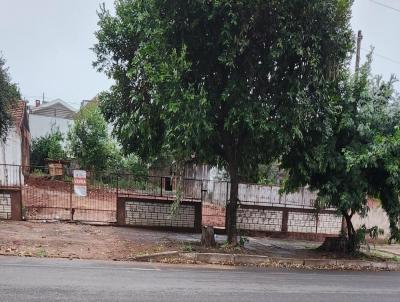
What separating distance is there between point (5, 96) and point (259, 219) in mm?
10619

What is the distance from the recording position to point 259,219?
17062 millimetres

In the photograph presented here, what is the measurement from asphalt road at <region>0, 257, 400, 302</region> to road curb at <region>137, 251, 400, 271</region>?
815 millimetres

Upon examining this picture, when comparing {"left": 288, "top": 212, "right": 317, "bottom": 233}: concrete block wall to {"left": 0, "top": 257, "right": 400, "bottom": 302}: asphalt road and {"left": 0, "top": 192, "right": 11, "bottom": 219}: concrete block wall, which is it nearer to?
{"left": 0, "top": 257, "right": 400, "bottom": 302}: asphalt road

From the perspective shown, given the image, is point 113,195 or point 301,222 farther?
point 113,195

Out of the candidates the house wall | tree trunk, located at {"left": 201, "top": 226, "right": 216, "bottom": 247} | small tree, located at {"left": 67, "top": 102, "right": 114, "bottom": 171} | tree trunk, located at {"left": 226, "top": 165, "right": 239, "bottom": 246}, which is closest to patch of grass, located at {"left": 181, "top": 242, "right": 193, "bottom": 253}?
tree trunk, located at {"left": 201, "top": 226, "right": 216, "bottom": 247}

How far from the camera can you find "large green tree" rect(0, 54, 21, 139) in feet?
53.7

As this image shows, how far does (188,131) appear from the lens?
1074 cm

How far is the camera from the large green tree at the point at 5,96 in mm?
16375

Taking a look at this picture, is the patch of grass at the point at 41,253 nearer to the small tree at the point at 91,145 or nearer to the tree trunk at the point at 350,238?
the tree trunk at the point at 350,238

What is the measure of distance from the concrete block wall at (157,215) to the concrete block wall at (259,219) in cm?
191

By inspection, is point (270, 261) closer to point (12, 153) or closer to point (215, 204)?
point (215, 204)

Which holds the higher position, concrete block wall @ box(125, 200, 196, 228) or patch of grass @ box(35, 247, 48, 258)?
concrete block wall @ box(125, 200, 196, 228)

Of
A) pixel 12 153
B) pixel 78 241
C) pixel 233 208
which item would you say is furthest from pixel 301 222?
pixel 12 153

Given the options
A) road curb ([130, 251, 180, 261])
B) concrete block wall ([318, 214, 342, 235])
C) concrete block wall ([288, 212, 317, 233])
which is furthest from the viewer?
concrete block wall ([318, 214, 342, 235])
